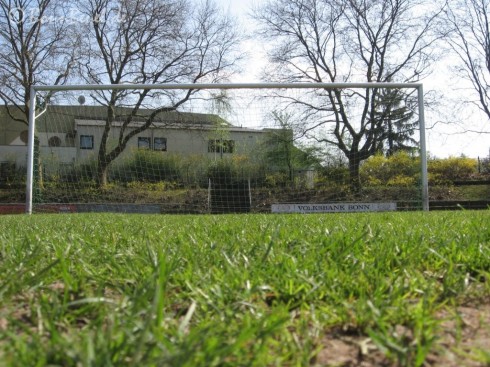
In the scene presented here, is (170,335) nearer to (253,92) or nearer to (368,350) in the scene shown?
(368,350)

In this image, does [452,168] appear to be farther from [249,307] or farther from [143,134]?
[249,307]

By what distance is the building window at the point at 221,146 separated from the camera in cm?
1324

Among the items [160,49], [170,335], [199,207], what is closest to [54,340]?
[170,335]

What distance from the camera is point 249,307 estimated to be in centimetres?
130

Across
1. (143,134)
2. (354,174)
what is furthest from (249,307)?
(143,134)

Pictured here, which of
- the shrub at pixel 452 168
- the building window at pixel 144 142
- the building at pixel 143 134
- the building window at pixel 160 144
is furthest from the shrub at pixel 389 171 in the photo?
the shrub at pixel 452 168

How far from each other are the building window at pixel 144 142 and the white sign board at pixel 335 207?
221 inches

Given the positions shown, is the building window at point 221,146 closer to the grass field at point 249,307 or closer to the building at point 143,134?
the building at point 143,134

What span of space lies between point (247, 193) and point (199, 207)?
141 centimetres

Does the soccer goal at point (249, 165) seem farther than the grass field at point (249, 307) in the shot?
Yes

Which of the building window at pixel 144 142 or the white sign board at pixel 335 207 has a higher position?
the building window at pixel 144 142

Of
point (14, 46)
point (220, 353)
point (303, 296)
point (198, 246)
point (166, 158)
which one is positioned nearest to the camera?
point (220, 353)

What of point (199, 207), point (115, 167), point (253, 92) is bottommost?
point (199, 207)

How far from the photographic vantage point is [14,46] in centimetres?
2239
